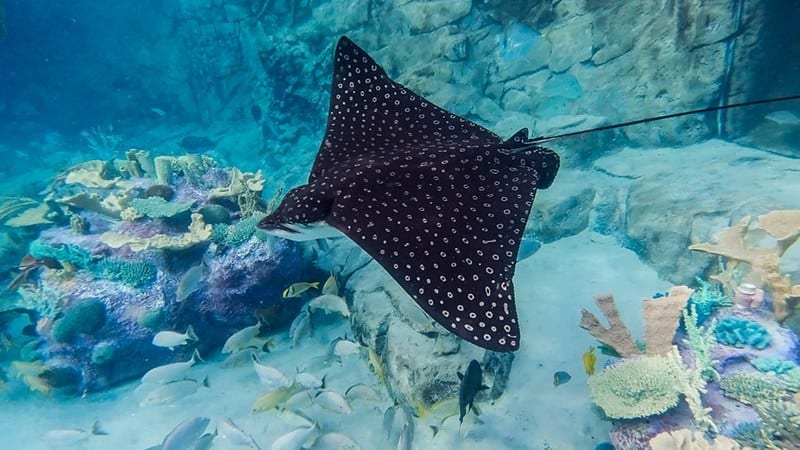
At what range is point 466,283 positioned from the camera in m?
2.74

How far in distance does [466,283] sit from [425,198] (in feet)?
3.36

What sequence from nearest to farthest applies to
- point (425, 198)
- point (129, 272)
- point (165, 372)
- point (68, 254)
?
point (425, 198), point (165, 372), point (129, 272), point (68, 254)

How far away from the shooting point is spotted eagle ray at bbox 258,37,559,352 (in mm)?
2674

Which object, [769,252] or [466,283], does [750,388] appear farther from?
[466,283]

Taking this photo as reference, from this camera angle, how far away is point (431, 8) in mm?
15320

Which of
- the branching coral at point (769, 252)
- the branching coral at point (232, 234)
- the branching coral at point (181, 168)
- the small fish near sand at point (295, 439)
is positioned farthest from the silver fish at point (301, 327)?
the branching coral at point (769, 252)

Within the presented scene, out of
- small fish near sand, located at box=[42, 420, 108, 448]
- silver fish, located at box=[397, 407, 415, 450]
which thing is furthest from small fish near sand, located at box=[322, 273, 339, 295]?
small fish near sand, located at box=[42, 420, 108, 448]

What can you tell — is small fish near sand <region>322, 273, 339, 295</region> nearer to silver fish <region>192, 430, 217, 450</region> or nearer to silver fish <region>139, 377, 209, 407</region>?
silver fish <region>139, 377, 209, 407</region>

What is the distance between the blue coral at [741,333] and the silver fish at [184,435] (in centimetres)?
547

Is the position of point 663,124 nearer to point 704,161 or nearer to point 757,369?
point 704,161

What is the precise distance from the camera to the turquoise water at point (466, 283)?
385 cm

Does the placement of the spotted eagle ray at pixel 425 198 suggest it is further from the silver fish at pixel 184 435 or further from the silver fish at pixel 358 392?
the silver fish at pixel 184 435

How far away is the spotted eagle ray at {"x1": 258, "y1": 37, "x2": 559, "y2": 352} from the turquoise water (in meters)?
0.03

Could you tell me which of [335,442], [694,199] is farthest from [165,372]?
[694,199]
